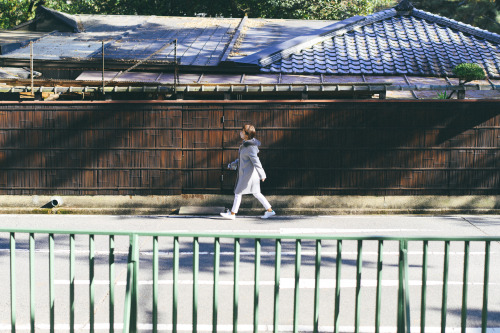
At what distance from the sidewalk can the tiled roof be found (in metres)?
3.83

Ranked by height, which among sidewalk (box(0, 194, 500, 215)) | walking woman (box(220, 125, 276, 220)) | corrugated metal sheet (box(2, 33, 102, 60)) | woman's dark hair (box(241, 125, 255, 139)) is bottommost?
sidewalk (box(0, 194, 500, 215))

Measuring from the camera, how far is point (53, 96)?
13.3 metres

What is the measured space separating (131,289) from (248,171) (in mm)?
6735

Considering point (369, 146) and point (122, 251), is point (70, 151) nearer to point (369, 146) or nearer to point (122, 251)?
point (122, 251)

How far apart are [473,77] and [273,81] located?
4.19 metres

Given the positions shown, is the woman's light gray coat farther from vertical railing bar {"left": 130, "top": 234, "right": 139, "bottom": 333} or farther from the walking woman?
vertical railing bar {"left": 130, "top": 234, "right": 139, "bottom": 333}

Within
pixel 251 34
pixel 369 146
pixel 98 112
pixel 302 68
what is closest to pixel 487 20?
pixel 251 34

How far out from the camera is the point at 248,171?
11.7 metres

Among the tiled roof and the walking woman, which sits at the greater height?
the tiled roof

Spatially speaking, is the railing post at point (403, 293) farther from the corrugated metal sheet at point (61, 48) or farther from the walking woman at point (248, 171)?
the corrugated metal sheet at point (61, 48)

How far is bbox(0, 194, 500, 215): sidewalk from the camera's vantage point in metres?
12.3

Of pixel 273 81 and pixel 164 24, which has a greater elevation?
pixel 164 24

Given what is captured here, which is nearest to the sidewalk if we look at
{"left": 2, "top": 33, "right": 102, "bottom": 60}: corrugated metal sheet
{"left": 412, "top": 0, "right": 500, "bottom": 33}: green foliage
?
{"left": 2, "top": 33, "right": 102, "bottom": 60}: corrugated metal sheet

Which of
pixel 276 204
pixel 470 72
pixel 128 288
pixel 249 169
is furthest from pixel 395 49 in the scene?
pixel 128 288
